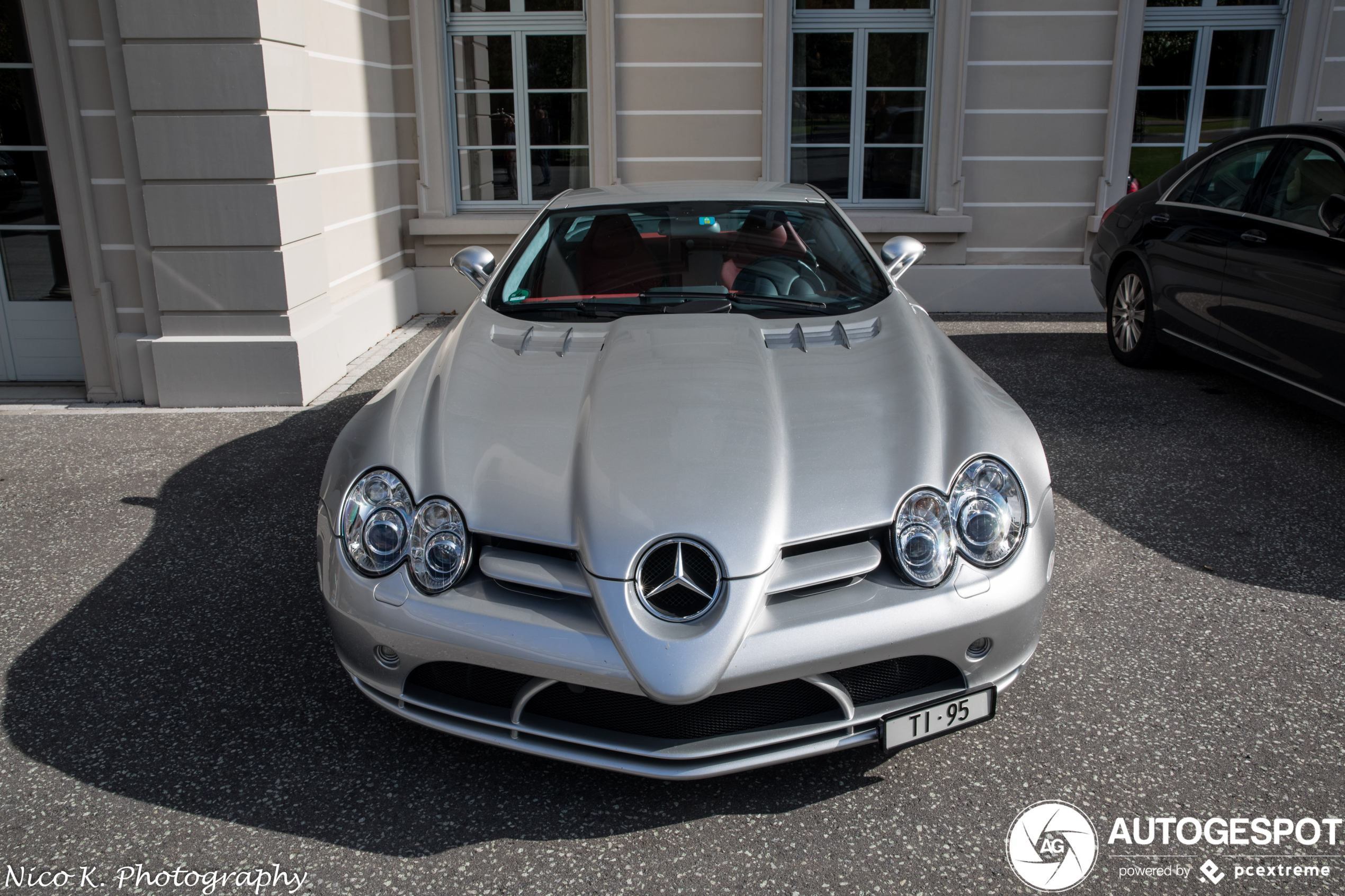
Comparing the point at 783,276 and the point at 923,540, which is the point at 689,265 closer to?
the point at 783,276

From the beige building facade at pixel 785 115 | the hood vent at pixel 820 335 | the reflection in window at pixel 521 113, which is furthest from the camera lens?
the reflection in window at pixel 521 113

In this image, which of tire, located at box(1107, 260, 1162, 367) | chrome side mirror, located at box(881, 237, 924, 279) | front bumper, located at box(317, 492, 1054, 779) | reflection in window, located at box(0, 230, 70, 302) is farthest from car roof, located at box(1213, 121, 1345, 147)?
reflection in window, located at box(0, 230, 70, 302)

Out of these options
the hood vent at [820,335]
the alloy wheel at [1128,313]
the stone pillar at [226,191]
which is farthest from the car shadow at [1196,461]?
the stone pillar at [226,191]

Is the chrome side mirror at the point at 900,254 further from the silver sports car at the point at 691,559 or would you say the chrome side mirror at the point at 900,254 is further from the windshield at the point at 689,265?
the silver sports car at the point at 691,559

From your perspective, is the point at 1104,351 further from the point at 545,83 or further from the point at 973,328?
the point at 545,83

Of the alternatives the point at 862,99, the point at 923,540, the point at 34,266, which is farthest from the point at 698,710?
the point at 862,99

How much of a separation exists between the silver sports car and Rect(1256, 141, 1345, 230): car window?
10.2ft

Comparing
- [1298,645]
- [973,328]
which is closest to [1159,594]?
[1298,645]

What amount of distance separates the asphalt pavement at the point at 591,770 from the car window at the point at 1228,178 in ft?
6.34

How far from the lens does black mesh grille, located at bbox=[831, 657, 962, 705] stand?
232 cm

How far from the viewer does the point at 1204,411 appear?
221 inches

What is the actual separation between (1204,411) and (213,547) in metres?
5.18

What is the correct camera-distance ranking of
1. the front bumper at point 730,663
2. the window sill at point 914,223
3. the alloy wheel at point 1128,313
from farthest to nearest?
the window sill at point 914,223 → the alloy wheel at point 1128,313 → the front bumper at point 730,663

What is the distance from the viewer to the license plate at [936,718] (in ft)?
7.53
